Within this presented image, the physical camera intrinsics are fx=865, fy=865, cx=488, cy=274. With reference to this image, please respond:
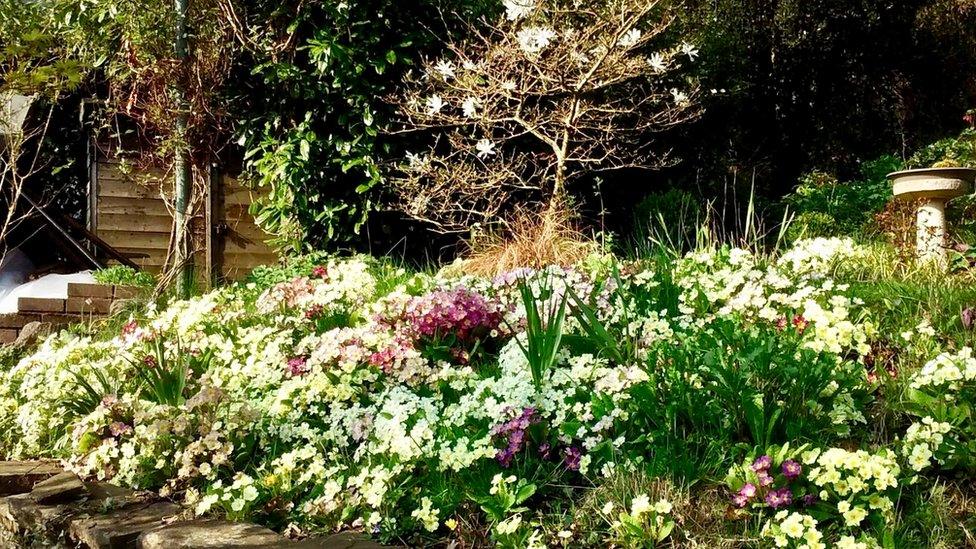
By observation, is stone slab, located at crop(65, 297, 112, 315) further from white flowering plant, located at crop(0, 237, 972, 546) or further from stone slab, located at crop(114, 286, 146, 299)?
white flowering plant, located at crop(0, 237, 972, 546)

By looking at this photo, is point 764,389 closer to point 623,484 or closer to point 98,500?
point 623,484

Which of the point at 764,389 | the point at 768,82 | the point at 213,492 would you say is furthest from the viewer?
the point at 768,82

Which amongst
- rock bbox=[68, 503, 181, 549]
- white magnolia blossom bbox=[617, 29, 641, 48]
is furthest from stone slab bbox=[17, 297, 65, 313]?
white magnolia blossom bbox=[617, 29, 641, 48]

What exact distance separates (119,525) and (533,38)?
481 cm

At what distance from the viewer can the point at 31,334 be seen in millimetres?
6246

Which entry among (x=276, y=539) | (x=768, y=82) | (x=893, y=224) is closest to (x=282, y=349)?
(x=276, y=539)

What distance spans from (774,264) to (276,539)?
302cm

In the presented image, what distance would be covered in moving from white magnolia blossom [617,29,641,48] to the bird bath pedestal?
2040 mm

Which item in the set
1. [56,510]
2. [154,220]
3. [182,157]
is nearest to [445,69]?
[182,157]

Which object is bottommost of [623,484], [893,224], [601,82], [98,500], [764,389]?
[98,500]

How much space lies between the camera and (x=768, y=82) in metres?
11.1

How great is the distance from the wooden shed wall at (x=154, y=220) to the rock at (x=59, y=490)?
16.0 feet

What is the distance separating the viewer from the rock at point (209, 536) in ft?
7.99

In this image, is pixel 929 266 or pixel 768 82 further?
pixel 768 82
